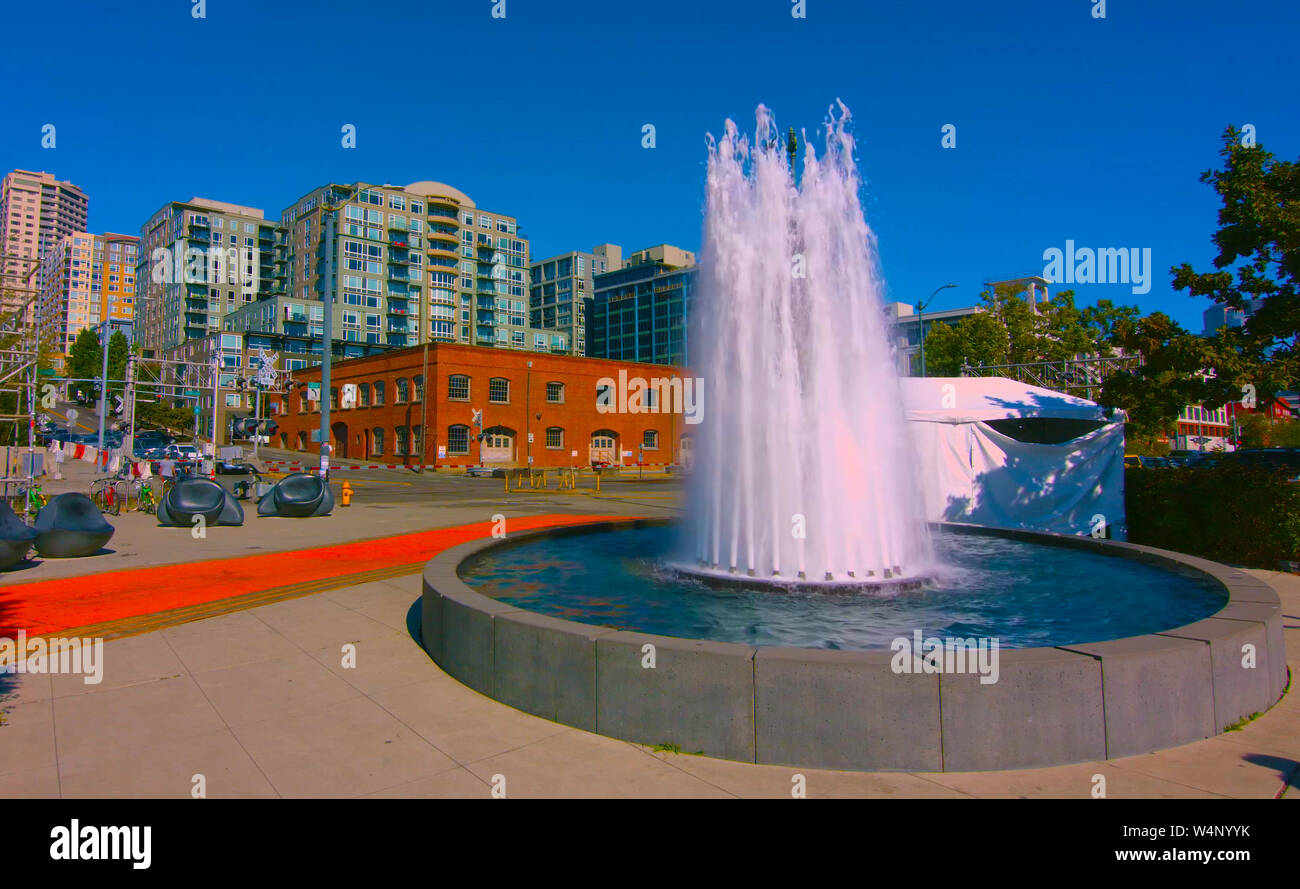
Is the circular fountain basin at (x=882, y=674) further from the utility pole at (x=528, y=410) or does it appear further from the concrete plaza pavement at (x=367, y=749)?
the utility pole at (x=528, y=410)

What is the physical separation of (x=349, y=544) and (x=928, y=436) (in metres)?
13.3

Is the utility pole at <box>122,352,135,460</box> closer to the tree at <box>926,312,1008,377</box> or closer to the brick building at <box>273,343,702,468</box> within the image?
the brick building at <box>273,343,702,468</box>

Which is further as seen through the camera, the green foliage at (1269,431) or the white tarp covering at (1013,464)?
the green foliage at (1269,431)

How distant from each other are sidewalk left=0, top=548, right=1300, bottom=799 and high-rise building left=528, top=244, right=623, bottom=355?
438 feet

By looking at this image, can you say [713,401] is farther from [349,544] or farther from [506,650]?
[349,544]

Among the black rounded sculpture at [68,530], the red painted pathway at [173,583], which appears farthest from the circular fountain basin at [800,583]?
the black rounded sculpture at [68,530]

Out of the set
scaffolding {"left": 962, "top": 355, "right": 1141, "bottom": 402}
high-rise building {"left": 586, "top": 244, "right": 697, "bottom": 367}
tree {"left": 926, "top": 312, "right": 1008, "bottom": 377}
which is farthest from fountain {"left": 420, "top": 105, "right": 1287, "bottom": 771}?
high-rise building {"left": 586, "top": 244, "right": 697, "bottom": 367}

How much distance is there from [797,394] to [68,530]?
11.8m

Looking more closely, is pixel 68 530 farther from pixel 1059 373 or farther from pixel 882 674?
pixel 1059 373

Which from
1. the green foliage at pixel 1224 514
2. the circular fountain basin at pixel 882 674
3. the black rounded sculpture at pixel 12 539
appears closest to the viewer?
the circular fountain basin at pixel 882 674

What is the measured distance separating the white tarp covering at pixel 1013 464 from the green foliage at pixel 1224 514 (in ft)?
3.45

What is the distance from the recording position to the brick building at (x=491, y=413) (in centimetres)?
5038

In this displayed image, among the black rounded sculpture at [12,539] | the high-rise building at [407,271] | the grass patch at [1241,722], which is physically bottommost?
the grass patch at [1241,722]
